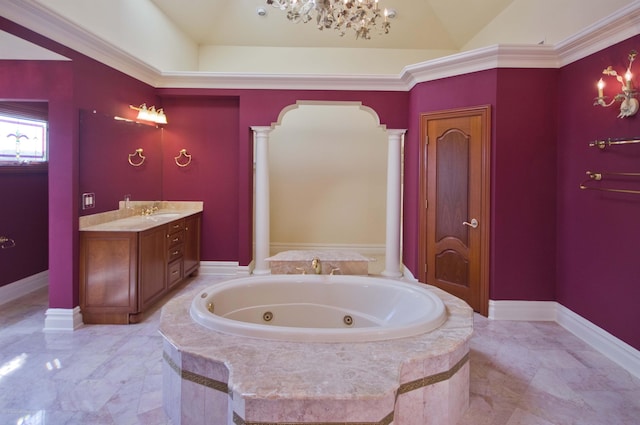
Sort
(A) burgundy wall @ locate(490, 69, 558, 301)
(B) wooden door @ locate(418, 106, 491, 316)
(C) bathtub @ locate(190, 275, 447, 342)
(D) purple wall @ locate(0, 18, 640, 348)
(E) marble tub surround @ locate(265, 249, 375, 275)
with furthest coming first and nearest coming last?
(B) wooden door @ locate(418, 106, 491, 316) < (A) burgundy wall @ locate(490, 69, 558, 301) < (E) marble tub surround @ locate(265, 249, 375, 275) < (D) purple wall @ locate(0, 18, 640, 348) < (C) bathtub @ locate(190, 275, 447, 342)

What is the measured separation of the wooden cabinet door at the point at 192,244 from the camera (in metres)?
4.43

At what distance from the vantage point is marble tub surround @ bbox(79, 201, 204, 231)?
3.38m

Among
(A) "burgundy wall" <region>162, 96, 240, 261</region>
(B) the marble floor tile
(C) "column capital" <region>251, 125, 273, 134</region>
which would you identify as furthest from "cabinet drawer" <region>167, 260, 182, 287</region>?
(C) "column capital" <region>251, 125, 273, 134</region>

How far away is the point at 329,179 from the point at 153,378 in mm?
4584

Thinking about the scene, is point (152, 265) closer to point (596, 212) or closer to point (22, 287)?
point (22, 287)

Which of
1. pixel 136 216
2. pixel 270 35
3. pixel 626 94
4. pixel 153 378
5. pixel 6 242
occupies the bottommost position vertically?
pixel 153 378

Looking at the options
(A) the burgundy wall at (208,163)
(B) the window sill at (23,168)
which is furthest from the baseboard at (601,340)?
(B) the window sill at (23,168)

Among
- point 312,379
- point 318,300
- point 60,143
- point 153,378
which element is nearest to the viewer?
point 312,379

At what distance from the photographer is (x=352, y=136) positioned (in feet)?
21.4

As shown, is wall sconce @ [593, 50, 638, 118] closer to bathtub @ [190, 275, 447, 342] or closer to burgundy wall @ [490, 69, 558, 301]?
burgundy wall @ [490, 69, 558, 301]

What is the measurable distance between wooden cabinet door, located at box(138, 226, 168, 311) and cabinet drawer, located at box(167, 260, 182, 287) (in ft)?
0.38

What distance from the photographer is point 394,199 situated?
482 centimetres

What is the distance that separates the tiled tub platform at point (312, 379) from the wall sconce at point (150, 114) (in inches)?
111

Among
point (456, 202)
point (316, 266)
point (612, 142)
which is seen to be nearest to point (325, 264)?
point (316, 266)
